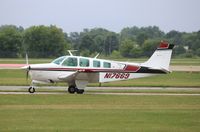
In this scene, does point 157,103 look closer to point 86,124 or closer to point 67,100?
point 67,100

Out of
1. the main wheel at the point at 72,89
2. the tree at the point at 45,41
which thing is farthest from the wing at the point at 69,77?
the tree at the point at 45,41

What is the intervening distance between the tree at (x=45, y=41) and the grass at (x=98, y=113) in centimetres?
7141

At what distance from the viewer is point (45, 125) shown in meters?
17.5

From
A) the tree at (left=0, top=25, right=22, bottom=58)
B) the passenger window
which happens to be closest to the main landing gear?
the passenger window

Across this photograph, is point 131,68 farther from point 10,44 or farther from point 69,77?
point 10,44

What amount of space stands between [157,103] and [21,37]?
84.3 metres

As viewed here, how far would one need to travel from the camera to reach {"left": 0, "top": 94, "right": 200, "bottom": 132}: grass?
17461 mm

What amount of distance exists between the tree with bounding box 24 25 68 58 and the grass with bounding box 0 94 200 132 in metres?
71.4

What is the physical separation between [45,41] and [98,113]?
82.9 meters

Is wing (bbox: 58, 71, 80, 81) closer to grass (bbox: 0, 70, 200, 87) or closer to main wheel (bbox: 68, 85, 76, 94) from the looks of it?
main wheel (bbox: 68, 85, 76, 94)

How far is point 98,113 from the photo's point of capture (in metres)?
20.9

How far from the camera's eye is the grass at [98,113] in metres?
17.5

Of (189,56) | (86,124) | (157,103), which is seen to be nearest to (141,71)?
(157,103)

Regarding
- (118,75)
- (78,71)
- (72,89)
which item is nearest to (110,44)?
(118,75)
